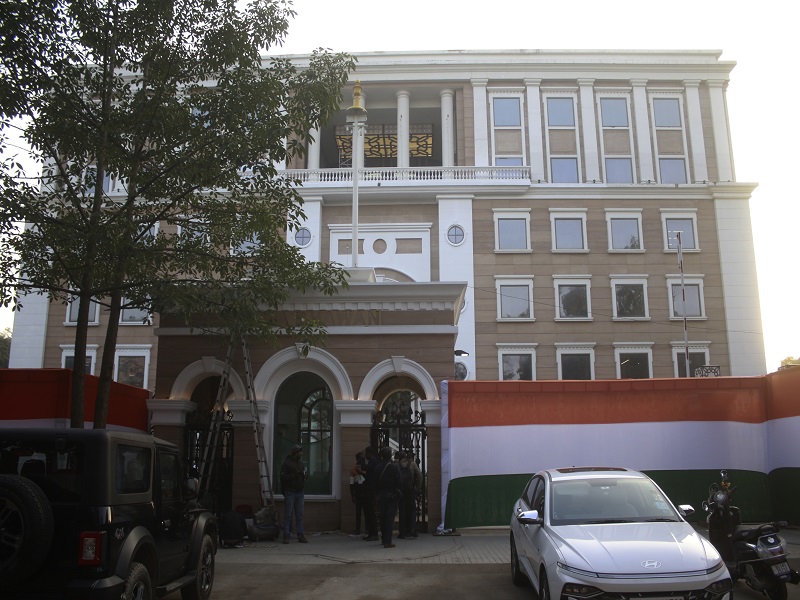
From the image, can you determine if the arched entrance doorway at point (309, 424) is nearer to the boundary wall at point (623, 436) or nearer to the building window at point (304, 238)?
the boundary wall at point (623, 436)

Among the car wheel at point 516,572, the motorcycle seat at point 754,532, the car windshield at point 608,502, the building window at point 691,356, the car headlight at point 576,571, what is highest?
the building window at point 691,356

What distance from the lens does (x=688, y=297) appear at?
3678 centimetres

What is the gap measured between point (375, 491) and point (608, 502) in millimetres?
6328

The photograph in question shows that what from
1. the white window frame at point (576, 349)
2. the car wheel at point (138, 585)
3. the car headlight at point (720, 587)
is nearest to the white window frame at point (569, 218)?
the white window frame at point (576, 349)

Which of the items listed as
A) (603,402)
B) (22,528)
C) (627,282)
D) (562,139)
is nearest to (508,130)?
(562,139)

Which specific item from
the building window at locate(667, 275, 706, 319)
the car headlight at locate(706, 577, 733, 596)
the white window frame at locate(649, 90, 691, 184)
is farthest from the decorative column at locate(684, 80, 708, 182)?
the car headlight at locate(706, 577, 733, 596)

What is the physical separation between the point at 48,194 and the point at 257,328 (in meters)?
4.32

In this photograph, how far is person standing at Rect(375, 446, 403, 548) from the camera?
13.1m

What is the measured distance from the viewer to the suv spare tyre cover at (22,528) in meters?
5.81

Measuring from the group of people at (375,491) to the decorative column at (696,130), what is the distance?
31.0 m

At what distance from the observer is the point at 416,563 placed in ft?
38.0

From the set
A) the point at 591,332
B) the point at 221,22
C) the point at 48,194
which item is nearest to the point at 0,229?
the point at 48,194

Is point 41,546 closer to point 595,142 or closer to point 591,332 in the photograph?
point 591,332

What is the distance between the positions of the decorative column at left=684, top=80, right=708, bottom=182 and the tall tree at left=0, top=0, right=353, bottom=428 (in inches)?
1216
